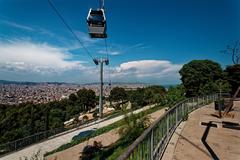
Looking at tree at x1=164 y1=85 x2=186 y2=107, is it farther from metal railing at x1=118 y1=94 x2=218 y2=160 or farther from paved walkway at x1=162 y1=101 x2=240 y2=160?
paved walkway at x1=162 y1=101 x2=240 y2=160

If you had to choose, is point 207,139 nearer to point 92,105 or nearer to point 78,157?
point 78,157

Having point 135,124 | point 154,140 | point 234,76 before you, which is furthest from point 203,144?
point 234,76

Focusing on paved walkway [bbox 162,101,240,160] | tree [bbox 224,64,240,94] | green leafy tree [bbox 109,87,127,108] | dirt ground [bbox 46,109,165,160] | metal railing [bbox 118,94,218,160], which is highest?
tree [bbox 224,64,240,94]

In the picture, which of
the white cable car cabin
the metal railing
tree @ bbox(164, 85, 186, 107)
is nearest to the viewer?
the metal railing

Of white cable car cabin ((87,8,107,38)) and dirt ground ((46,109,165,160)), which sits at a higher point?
white cable car cabin ((87,8,107,38))

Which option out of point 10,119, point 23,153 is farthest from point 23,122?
point 23,153

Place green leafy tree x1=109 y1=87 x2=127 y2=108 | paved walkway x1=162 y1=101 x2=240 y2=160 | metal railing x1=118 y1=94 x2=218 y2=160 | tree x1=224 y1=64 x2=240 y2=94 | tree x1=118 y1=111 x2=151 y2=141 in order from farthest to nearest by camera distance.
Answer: green leafy tree x1=109 y1=87 x2=127 y2=108
tree x1=224 y1=64 x2=240 y2=94
tree x1=118 y1=111 x2=151 y2=141
paved walkway x1=162 y1=101 x2=240 y2=160
metal railing x1=118 y1=94 x2=218 y2=160

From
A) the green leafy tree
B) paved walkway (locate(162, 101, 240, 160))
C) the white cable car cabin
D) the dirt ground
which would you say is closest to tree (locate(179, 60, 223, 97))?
the dirt ground
